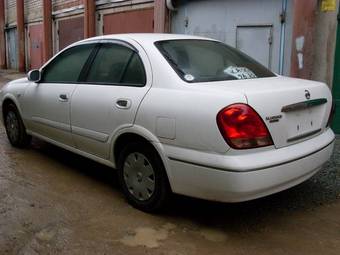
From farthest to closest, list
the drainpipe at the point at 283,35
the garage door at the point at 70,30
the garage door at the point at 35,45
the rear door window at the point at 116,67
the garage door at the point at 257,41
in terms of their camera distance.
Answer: the garage door at the point at 35,45
the garage door at the point at 70,30
the garage door at the point at 257,41
the drainpipe at the point at 283,35
the rear door window at the point at 116,67

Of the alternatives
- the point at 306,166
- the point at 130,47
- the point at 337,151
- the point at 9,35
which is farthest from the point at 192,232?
the point at 9,35

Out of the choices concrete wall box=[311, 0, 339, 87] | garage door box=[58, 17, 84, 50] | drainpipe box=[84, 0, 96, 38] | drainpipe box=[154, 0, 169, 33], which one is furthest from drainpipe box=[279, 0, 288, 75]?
garage door box=[58, 17, 84, 50]

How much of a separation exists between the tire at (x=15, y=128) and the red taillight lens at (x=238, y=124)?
11.6 ft

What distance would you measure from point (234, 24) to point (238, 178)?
19.6ft

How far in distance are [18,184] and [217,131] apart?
2498 mm

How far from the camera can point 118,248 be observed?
11.0 ft

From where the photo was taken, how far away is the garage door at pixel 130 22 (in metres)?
11.4

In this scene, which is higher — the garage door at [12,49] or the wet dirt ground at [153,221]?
the garage door at [12,49]

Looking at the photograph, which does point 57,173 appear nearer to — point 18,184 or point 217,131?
point 18,184

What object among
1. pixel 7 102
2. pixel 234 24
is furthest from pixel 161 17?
pixel 7 102

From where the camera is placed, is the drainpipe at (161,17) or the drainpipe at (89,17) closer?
the drainpipe at (161,17)

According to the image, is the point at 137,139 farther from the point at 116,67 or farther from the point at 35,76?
the point at 35,76

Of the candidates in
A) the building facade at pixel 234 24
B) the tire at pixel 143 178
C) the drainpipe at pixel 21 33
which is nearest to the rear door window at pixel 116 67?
the tire at pixel 143 178

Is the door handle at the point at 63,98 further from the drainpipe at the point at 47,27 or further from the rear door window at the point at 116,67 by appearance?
the drainpipe at the point at 47,27
